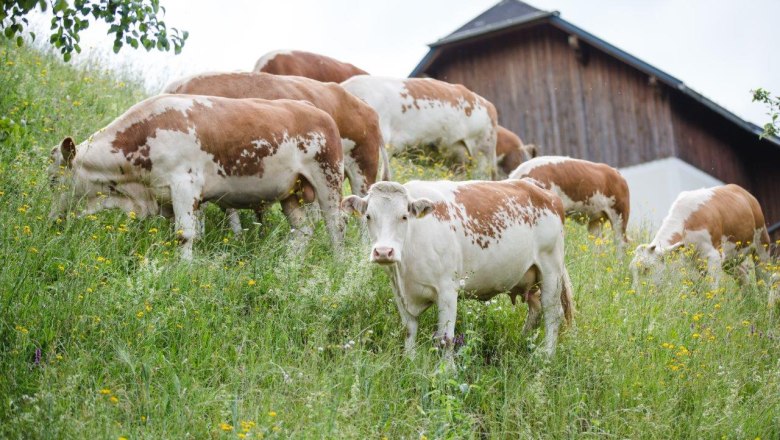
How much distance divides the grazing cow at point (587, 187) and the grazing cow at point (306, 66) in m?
3.58

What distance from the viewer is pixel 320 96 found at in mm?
11398

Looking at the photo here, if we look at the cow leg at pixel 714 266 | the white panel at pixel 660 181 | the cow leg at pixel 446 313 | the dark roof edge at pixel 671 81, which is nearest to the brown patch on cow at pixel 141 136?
the cow leg at pixel 446 313

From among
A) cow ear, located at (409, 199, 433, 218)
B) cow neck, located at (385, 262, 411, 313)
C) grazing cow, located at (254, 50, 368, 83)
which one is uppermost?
grazing cow, located at (254, 50, 368, 83)

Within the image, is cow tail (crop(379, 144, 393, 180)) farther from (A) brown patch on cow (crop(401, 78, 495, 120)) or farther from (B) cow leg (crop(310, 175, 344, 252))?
(A) brown patch on cow (crop(401, 78, 495, 120))

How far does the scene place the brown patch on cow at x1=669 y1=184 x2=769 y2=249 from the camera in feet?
43.7

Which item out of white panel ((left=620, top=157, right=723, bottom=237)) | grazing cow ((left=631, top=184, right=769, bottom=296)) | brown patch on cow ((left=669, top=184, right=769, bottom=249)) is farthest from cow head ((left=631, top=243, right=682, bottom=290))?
white panel ((left=620, top=157, right=723, bottom=237))

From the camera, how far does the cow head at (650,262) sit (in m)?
11.5

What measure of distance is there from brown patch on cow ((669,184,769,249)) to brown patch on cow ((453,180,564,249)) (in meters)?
4.40

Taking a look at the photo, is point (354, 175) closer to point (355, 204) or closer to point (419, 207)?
point (355, 204)

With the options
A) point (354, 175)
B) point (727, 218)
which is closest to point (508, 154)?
point (727, 218)

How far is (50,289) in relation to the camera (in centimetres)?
771

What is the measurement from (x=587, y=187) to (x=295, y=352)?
23.0 ft

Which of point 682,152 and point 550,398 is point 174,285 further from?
point 682,152

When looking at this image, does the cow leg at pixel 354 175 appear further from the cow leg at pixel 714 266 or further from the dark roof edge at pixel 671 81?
the dark roof edge at pixel 671 81
